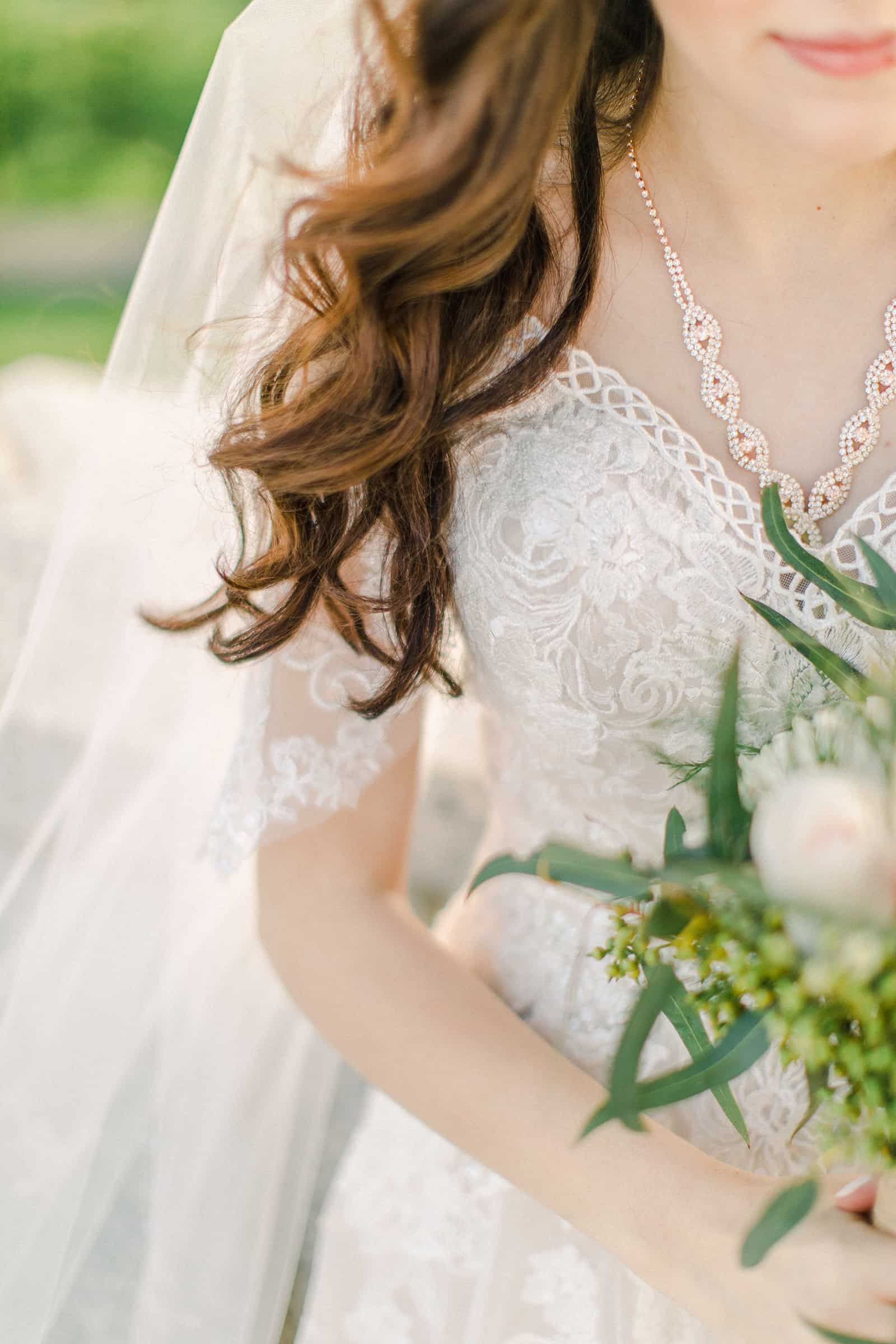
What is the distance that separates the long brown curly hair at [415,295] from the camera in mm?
881

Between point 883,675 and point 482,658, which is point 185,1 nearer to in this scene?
point 482,658

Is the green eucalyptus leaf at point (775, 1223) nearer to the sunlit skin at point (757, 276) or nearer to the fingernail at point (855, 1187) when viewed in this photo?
the fingernail at point (855, 1187)

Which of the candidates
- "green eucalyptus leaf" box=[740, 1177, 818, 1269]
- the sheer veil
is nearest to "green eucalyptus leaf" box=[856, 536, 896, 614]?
"green eucalyptus leaf" box=[740, 1177, 818, 1269]

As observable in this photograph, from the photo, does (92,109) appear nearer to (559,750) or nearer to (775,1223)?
(559,750)

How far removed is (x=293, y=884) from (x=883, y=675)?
72 centimetres

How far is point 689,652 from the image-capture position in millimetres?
1041

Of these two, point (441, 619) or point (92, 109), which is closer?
point (441, 619)

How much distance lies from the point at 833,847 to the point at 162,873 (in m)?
1.04

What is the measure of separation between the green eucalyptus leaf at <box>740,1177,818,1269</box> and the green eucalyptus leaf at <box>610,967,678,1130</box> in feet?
0.34

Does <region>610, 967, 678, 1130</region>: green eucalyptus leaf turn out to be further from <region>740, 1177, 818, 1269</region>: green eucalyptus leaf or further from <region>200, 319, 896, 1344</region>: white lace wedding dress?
<region>200, 319, 896, 1344</region>: white lace wedding dress

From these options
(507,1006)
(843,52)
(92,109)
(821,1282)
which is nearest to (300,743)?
(507,1006)

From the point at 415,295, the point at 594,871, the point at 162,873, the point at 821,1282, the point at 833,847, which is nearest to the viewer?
the point at 833,847

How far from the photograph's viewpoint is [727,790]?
64 cm

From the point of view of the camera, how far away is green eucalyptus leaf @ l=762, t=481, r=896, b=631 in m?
0.72
